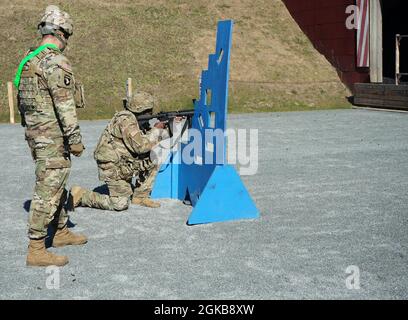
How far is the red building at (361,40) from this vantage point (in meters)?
18.1

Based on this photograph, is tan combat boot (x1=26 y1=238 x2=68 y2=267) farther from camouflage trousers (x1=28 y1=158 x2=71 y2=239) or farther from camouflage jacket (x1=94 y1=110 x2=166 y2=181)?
camouflage jacket (x1=94 y1=110 x2=166 y2=181)

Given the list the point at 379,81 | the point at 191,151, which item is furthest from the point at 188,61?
the point at 191,151

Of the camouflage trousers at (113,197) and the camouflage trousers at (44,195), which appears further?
the camouflage trousers at (113,197)

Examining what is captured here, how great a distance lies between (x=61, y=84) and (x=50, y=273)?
157 centimetres

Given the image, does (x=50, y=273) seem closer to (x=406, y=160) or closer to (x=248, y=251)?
(x=248, y=251)

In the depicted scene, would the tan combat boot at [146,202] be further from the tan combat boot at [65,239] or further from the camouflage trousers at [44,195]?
the camouflage trousers at [44,195]

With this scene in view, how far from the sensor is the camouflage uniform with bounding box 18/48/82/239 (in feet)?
14.7

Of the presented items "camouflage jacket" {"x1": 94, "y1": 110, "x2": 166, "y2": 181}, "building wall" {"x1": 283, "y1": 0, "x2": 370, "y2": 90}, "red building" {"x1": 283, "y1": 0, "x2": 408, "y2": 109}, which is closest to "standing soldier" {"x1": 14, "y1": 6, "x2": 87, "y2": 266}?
"camouflage jacket" {"x1": 94, "y1": 110, "x2": 166, "y2": 181}

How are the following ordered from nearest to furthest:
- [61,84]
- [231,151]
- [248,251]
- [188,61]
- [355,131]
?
[61,84] → [248,251] → [231,151] → [355,131] → [188,61]

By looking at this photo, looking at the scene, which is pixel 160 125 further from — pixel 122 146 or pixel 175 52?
pixel 175 52

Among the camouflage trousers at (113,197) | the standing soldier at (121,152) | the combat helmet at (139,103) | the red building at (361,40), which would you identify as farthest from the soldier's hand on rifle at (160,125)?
the red building at (361,40)

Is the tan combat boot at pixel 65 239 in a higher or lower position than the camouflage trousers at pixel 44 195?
lower

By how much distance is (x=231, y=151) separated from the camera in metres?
10.7

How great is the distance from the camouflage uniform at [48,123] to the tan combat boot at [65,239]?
0.49 meters
